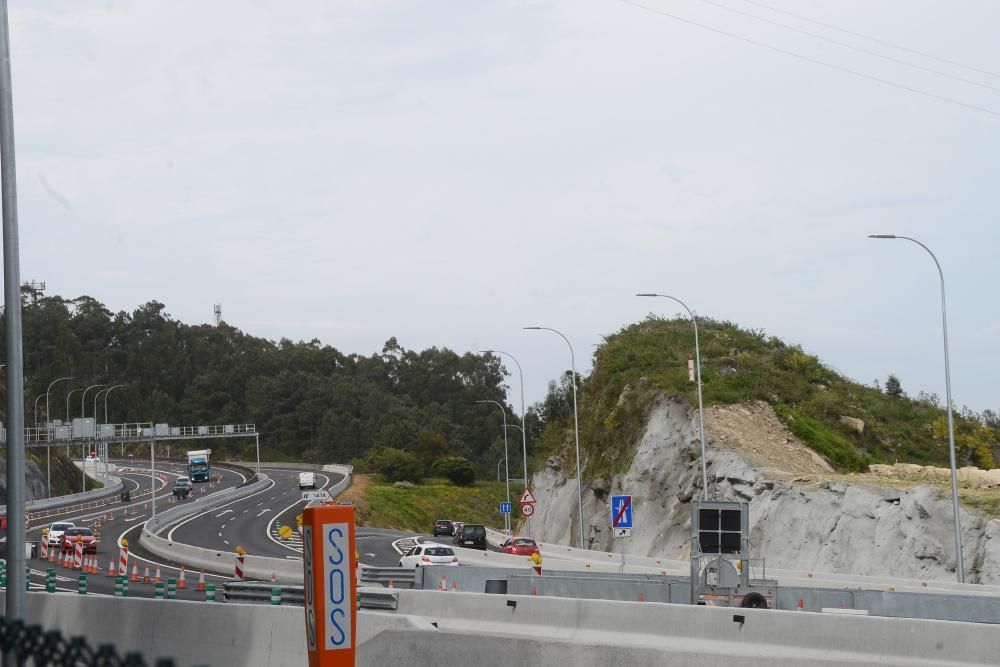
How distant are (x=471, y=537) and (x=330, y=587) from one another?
169 ft

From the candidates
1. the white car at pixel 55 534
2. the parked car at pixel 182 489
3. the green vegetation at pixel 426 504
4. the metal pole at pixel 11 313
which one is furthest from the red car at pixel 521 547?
the parked car at pixel 182 489

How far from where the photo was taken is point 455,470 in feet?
403

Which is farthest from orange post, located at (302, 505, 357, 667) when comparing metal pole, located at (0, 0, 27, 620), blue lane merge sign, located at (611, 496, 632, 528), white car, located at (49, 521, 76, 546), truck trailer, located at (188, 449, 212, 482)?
truck trailer, located at (188, 449, 212, 482)

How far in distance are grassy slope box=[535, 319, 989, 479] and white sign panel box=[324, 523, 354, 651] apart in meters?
46.5

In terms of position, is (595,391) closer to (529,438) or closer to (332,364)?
(529,438)

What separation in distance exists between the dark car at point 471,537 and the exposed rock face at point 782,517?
5.74 m

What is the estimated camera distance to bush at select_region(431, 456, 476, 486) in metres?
123

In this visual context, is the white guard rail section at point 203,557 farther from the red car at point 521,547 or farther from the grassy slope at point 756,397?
the grassy slope at point 756,397

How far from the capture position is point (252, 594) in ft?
71.7

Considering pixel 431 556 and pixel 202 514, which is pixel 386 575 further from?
pixel 202 514

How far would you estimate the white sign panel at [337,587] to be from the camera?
1195 cm

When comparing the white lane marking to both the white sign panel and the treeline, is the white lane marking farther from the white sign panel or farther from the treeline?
the white sign panel

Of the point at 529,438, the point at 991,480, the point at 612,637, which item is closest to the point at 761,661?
the point at 612,637

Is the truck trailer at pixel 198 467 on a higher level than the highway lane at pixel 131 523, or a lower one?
higher
